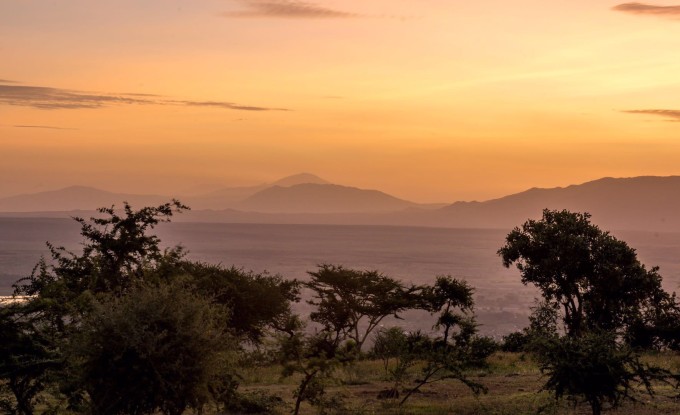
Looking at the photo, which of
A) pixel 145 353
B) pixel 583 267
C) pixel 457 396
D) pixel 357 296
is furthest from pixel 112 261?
pixel 357 296

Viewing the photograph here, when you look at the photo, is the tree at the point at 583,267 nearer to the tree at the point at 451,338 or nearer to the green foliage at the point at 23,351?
the tree at the point at 451,338

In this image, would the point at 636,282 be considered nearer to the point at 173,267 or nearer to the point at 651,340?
the point at 651,340

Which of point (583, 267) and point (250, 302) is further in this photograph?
point (250, 302)

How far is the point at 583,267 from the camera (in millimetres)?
57281

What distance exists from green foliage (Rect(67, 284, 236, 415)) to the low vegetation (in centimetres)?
4

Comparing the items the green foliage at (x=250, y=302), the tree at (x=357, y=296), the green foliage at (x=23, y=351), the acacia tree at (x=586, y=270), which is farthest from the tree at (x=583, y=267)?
the green foliage at (x=23, y=351)

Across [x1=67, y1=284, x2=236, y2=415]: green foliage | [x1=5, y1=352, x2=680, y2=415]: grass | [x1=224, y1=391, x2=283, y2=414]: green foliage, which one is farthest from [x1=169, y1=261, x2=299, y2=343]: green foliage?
[x1=67, y1=284, x2=236, y2=415]: green foliage

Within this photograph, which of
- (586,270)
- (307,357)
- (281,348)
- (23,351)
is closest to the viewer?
(281,348)

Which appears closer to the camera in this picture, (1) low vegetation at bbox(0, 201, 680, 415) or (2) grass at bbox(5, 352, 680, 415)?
(1) low vegetation at bbox(0, 201, 680, 415)

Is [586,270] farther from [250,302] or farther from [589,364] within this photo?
[589,364]

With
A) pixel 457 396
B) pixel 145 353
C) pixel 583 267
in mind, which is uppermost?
pixel 583 267

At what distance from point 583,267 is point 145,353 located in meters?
41.0

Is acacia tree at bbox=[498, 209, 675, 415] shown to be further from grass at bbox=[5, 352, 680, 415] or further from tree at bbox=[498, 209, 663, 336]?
grass at bbox=[5, 352, 680, 415]

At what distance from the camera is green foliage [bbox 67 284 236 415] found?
22.7 meters
